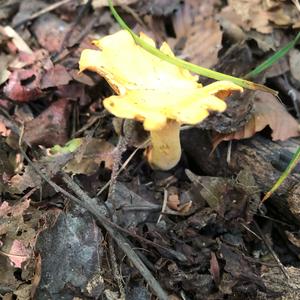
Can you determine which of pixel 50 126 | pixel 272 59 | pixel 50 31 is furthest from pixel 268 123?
pixel 50 31

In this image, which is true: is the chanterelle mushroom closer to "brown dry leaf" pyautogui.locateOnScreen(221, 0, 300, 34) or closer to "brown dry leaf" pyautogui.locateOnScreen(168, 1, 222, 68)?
"brown dry leaf" pyautogui.locateOnScreen(168, 1, 222, 68)

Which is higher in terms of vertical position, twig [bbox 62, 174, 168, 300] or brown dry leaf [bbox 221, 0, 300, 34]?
brown dry leaf [bbox 221, 0, 300, 34]

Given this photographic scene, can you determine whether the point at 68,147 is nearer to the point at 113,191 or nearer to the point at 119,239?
the point at 113,191

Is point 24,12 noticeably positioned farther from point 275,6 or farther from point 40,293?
point 40,293

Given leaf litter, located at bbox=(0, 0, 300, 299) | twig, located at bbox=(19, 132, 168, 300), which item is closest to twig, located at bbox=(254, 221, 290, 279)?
leaf litter, located at bbox=(0, 0, 300, 299)

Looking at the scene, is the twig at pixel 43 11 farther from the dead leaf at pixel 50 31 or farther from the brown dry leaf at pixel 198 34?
the brown dry leaf at pixel 198 34

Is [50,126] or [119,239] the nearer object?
[119,239]

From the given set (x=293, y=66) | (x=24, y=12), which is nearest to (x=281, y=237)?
(x=293, y=66)
